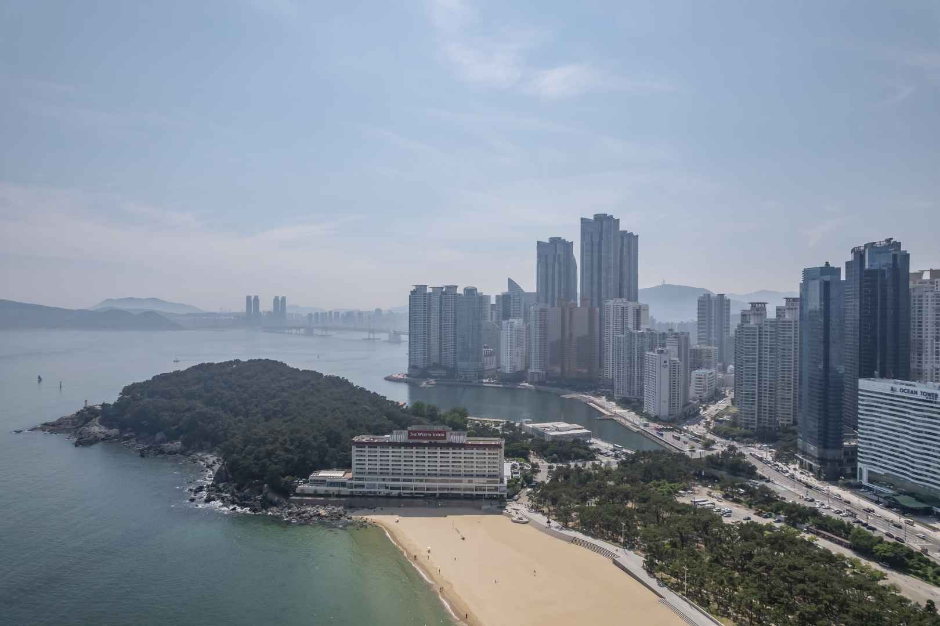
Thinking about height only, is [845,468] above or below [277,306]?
below

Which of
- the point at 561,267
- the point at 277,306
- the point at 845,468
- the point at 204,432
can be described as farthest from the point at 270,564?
the point at 277,306

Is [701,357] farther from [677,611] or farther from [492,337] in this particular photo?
[677,611]

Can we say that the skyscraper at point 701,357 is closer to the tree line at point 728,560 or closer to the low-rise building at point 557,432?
the low-rise building at point 557,432

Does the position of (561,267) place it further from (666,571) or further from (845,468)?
(666,571)

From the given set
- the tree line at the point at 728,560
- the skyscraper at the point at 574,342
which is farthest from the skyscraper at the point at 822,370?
the skyscraper at the point at 574,342

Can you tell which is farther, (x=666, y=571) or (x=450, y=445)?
(x=450, y=445)

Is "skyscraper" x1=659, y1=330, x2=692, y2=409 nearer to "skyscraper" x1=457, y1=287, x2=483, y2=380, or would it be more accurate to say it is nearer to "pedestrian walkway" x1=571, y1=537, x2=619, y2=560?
"skyscraper" x1=457, y1=287, x2=483, y2=380

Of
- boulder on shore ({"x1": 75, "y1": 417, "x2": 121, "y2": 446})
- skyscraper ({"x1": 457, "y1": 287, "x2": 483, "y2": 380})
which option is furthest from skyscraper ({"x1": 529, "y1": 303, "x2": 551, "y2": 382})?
boulder on shore ({"x1": 75, "y1": 417, "x2": 121, "y2": 446})
